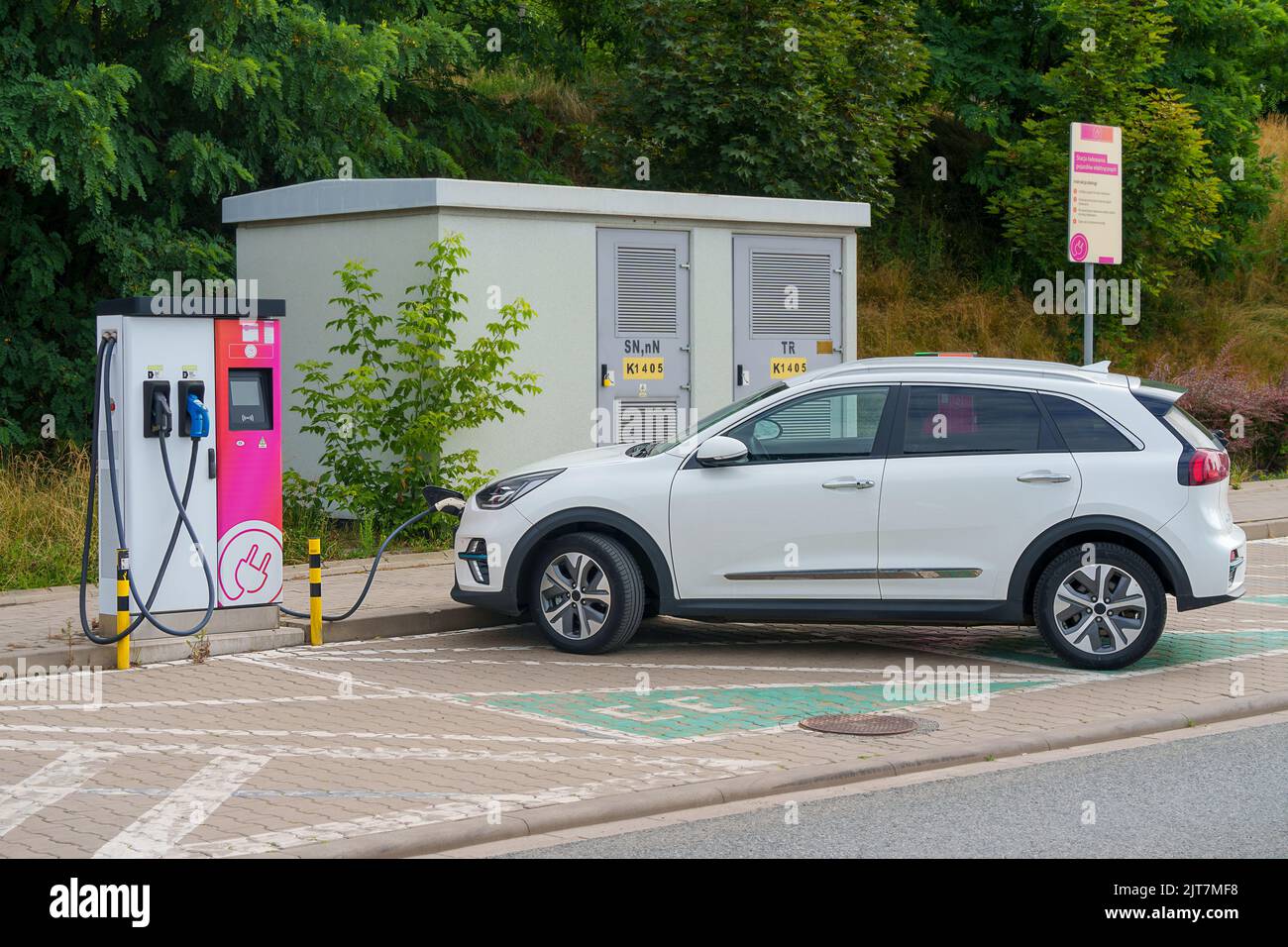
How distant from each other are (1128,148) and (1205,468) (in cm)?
1742

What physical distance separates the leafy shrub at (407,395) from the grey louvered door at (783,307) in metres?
2.49

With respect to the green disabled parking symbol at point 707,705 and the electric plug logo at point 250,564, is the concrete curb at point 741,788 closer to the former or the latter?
the green disabled parking symbol at point 707,705

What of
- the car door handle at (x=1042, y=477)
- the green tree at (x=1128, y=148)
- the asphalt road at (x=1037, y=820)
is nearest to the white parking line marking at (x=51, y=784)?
the asphalt road at (x=1037, y=820)

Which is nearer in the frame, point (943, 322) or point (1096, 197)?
point (1096, 197)

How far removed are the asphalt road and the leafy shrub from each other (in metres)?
7.64

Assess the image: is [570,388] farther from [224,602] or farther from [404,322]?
[224,602]

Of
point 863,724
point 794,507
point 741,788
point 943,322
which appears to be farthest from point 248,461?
point 943,322

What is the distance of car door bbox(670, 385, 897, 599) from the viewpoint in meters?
9.70

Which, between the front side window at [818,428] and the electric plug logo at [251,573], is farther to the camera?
the electric plug logo at [251,573]

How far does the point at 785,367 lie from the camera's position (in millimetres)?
16312

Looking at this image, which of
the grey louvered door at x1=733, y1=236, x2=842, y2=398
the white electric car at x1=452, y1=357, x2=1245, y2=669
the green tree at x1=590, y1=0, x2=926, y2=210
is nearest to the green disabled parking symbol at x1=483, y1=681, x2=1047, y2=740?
the white electric car at x1=452, y1=357, x2=1245, y2=669

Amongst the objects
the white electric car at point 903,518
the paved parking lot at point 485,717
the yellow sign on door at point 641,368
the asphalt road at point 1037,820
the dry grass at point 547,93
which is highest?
the dry grass at point 547,93

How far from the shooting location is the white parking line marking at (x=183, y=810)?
6078 mm

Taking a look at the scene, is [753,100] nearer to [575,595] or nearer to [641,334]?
[641,334]
